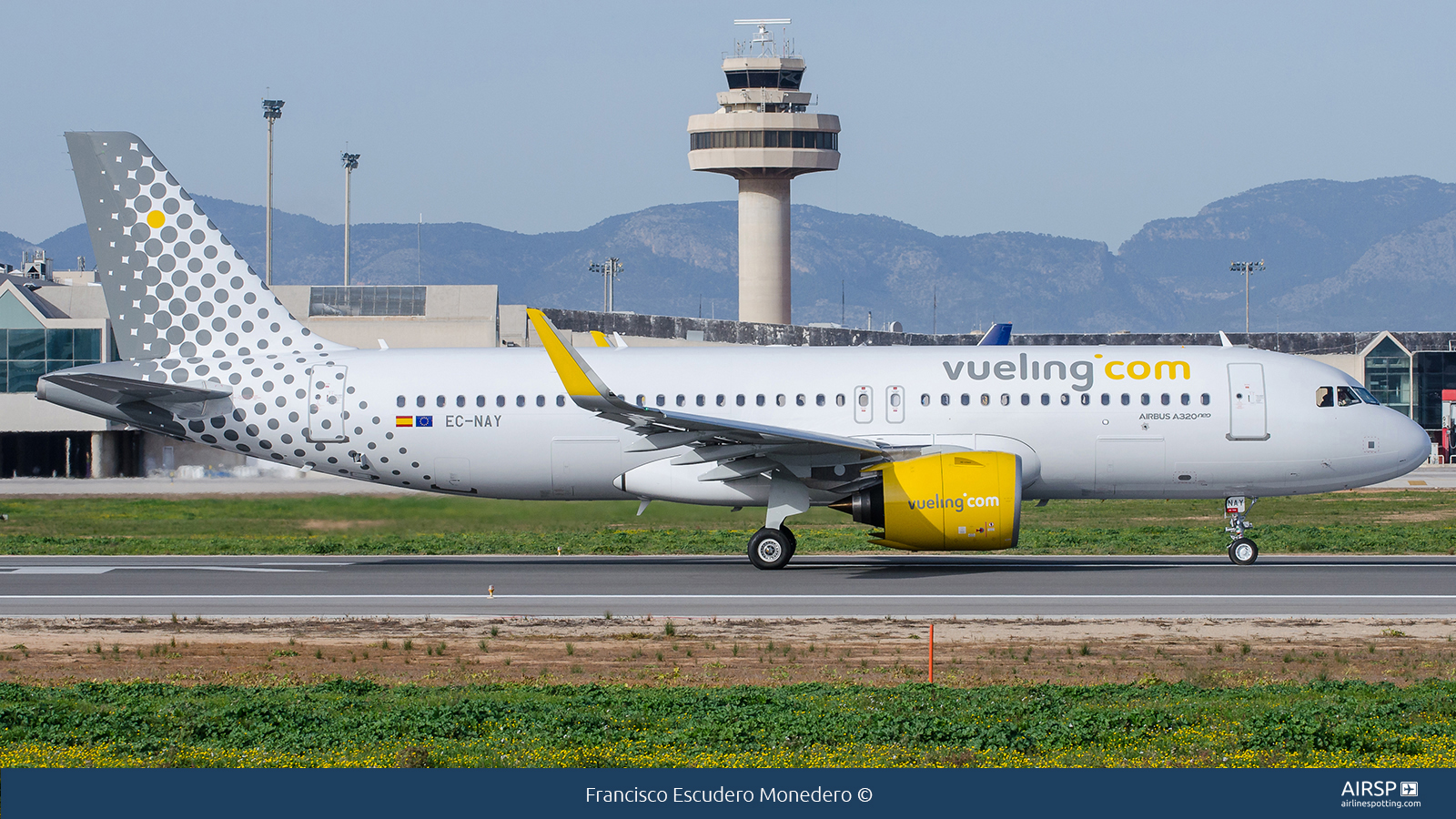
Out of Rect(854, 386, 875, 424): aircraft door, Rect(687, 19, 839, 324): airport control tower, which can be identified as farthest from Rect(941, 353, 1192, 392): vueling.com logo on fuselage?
Rect(687, 19, 839, 324): airport control tower

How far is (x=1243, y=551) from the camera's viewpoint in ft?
87.4

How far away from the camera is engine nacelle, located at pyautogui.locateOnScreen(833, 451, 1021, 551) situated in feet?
78.9

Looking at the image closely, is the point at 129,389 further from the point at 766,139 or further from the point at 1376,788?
the point at 766,139

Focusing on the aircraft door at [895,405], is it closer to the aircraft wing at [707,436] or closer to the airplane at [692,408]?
the airplane at [692,408]

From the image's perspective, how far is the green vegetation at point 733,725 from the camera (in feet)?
39.3

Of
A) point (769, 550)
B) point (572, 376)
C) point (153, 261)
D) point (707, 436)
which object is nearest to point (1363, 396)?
point (769, 550)

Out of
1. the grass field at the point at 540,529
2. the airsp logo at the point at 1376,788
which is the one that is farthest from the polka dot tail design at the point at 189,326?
the airsp logo at the point at 1376,788

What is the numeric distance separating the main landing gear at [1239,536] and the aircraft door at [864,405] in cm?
668

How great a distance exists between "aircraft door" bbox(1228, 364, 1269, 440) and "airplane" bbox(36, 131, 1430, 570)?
4 cm

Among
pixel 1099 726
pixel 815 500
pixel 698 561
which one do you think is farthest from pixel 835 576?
pixel 1099 726

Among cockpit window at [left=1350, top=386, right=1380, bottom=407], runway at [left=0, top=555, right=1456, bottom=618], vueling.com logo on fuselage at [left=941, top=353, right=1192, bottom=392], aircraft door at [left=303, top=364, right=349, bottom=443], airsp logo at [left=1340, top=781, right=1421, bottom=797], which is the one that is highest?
vueling.com logo on fuselage at [left=941, top=353, right=1192, bottom=392]

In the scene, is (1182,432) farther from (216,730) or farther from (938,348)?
(216,730)

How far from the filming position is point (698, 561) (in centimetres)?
2842

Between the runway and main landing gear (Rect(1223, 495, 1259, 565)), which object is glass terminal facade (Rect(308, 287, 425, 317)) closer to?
the runway
